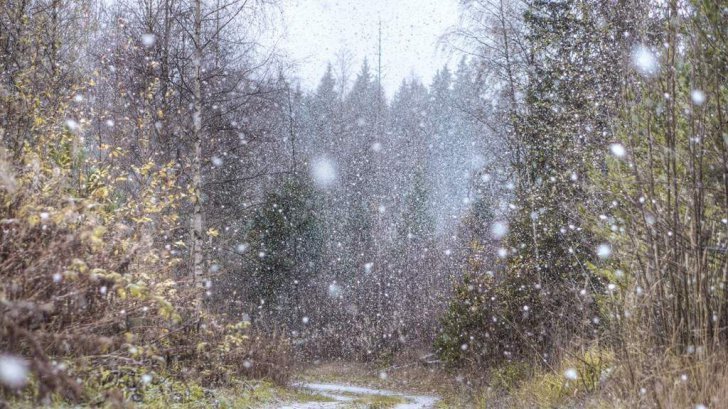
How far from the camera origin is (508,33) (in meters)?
14.9

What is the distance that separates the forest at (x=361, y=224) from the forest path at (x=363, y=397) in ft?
0.53

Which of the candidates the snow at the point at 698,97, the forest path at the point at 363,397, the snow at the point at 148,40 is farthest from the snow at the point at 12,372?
the snow at the point at 148,40

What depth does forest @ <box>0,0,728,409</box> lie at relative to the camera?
3.96 meters

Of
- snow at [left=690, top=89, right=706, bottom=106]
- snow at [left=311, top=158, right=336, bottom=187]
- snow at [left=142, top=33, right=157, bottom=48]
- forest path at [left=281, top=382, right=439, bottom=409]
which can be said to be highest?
snow at [left=311, top=158, right=336, bottom=187]

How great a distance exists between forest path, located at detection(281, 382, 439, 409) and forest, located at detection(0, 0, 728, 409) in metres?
0.16

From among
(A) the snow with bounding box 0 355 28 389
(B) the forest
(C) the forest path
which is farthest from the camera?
(C) the forest path

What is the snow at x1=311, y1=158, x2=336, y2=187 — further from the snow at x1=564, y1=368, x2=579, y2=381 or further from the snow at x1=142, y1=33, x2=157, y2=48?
the snow at x1=564, y1=368, x2=579, y2=381

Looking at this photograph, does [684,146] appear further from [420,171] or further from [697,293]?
[420,171]

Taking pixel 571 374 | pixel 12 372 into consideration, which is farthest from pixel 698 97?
pixel 12 372

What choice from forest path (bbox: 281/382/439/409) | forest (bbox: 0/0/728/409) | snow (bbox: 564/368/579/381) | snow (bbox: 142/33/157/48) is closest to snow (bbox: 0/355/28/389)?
forest (bbox: 0/0/728/409)

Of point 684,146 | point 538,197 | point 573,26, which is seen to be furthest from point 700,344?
point 573,26

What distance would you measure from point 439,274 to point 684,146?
1797 centimetres

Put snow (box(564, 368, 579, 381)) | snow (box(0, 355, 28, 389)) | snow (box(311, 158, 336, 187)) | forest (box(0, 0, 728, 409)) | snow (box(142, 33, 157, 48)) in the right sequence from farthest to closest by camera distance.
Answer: snow (box(311, 158, 336, 187)), snow (box(142, 33, 157, 48)), snow (box(564, 368, 579, 381)), forest (box(0, 0, 728, 409)), snow (box(0, 355, 28, 389))

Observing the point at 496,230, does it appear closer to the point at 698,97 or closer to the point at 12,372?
the point at 698,97
